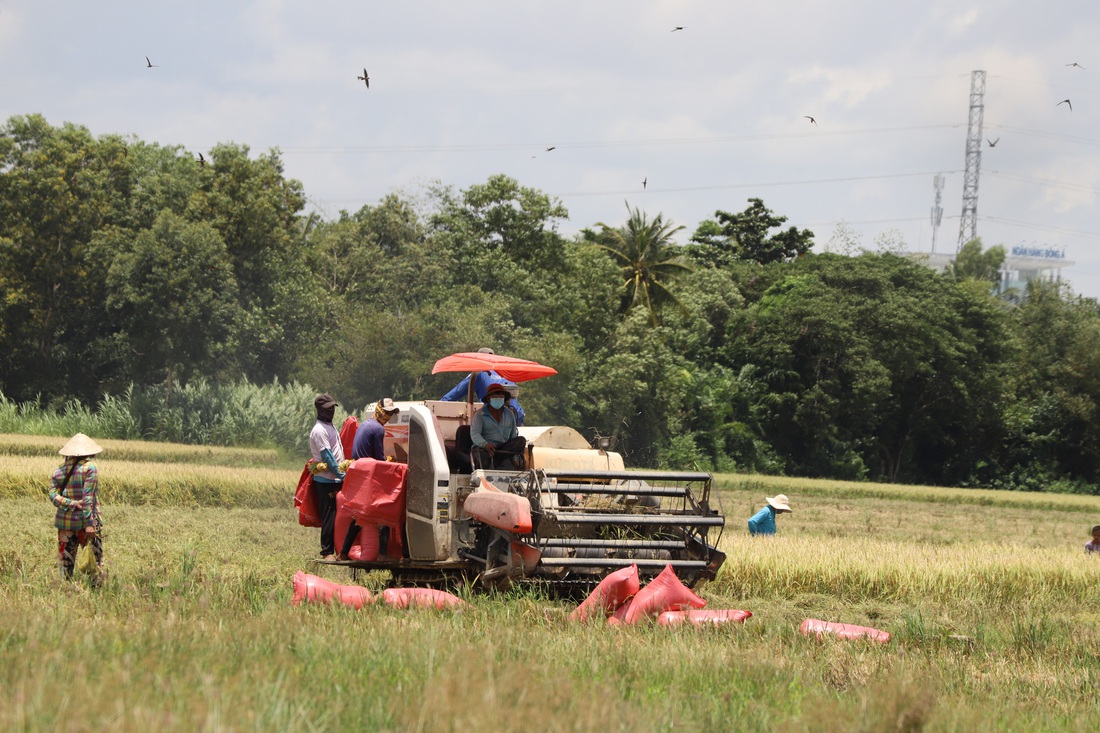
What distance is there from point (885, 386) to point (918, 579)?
39.1 m

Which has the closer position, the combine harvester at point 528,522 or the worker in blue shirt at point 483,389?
the combine harvester at point 528,522

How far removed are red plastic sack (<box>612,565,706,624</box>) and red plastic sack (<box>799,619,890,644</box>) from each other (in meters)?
0.88

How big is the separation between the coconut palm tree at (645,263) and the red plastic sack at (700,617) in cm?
4300

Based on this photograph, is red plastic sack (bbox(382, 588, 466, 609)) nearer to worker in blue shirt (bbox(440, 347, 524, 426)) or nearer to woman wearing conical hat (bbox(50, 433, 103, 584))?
worker in blue shirt (bbox(440, 347, 524, 426))

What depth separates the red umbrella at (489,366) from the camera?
1148cm

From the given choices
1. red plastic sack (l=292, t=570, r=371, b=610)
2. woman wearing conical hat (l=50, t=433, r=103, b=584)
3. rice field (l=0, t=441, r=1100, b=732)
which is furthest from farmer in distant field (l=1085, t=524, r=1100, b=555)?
woman wearing conical hat (l=50, t=433, r=103, b=584)

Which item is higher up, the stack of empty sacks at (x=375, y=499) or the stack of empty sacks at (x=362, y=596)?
the stack of empty sacks at (x=375, y=499)

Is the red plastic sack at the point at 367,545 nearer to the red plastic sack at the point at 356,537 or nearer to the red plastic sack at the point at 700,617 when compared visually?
the red plastic sack at the point at 356,537

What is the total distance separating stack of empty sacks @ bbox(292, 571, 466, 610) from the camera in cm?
891

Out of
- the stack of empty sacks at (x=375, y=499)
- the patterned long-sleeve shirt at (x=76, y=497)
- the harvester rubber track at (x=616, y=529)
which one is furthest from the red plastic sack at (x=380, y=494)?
the patterned long-sleeve shirt at (x=76, y=497)

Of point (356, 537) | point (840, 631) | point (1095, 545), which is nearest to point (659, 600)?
point (840, 631)

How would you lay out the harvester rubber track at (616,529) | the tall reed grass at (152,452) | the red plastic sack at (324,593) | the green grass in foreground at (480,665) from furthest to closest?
1. the tall reed grass at (152,452)
2. the harvester rubber track at (616,529)
3. the red plastic sack at (324,593)
4. the green grass in foreground at (480,665)

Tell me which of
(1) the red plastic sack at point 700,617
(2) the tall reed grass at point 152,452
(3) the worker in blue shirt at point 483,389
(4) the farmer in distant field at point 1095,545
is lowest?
(2) the tall reed grass at point 152,452

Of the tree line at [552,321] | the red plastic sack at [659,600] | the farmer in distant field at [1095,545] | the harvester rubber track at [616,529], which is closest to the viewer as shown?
the red plastic sack at [659,600]
